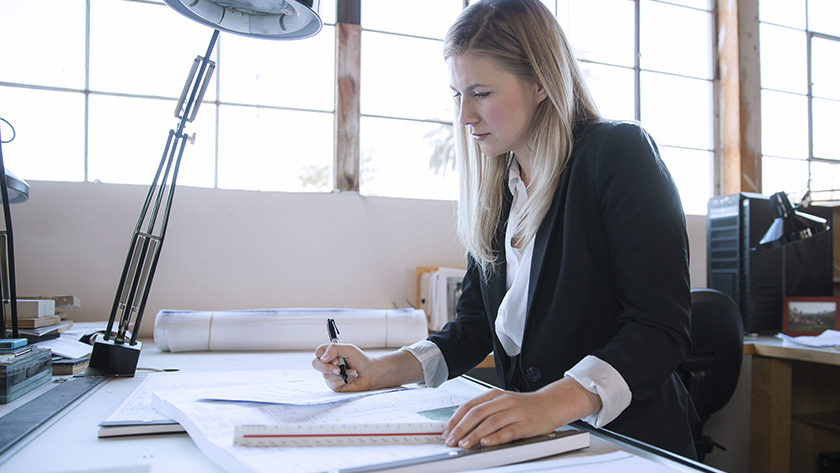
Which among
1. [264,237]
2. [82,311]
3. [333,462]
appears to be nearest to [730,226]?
[264,237]

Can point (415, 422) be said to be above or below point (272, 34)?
below

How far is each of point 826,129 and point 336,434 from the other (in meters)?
3.76

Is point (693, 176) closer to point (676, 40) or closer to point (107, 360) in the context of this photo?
point (676, 40)

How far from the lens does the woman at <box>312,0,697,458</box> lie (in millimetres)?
732

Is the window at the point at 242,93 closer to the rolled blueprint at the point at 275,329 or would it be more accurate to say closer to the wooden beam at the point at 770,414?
the rolled blueprint at the point at 275,329

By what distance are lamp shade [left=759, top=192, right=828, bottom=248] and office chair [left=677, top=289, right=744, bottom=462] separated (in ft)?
1.74

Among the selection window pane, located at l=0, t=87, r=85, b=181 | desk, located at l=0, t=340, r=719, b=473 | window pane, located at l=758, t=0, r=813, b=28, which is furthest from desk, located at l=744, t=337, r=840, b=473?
window pane, located at l=0, t=87, r=85, b=181

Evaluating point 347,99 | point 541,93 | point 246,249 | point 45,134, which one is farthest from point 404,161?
point 541,93

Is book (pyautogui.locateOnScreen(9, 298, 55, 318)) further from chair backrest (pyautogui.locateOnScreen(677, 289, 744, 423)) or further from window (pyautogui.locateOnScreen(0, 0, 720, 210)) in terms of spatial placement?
chair backrest (pyautogui.locateOnScreen(677, 289, 744, 423))

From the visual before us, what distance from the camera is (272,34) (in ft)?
3.71

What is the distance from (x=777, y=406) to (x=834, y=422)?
40 centimetres

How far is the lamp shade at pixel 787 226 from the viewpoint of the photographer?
6.88 ft

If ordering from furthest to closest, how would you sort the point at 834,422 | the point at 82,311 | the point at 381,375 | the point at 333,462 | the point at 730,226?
the point at 730,226, the point at 834,422, the point at 82,311, the point at 381,375, the point at 333,462

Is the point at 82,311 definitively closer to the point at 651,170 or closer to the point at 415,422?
the point at 415,422
